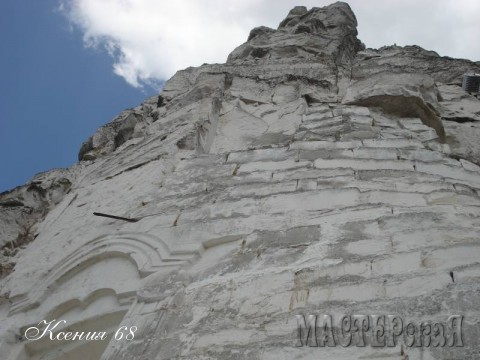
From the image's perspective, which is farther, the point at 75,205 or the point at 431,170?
the point at 75,205

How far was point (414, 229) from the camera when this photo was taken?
4.19m

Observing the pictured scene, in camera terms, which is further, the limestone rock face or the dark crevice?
the dark crevice

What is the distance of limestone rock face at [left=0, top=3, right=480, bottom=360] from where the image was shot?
3.59 m

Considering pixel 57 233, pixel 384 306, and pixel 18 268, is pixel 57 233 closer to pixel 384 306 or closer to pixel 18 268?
pixel 18 268

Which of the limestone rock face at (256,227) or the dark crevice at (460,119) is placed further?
the dark crevice at (460,119)

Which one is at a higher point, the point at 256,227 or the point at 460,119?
the point at 460,119

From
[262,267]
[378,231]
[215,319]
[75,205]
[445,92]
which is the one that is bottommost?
[215,319]

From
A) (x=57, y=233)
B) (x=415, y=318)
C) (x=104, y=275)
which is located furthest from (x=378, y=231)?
(x=57, y=233)

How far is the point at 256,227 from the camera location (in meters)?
4.67

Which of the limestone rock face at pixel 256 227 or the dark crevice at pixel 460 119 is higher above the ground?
the dark crevice at pixel 460 119

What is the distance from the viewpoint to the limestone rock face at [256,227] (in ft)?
11.8

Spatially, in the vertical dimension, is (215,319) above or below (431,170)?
below

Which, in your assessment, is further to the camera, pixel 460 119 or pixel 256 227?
pixel 460 119

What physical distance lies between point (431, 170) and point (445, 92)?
385cm
